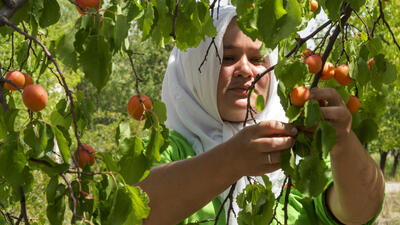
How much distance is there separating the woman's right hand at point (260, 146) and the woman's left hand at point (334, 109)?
0.09 metres

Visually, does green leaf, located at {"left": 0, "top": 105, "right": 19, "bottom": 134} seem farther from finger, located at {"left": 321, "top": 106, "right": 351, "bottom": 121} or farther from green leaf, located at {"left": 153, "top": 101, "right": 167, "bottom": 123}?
finger, located at {"left": 321, "top": 106, "right": 351, "bottom": 121}

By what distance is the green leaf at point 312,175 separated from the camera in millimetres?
1033

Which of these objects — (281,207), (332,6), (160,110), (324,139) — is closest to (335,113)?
(324,139)

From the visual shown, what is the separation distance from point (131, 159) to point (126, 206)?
10 cm

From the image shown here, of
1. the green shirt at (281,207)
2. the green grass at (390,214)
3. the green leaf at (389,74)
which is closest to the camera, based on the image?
the green leaf at (389,74)

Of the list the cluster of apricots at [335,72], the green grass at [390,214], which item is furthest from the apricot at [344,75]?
the green grass at [390,214]

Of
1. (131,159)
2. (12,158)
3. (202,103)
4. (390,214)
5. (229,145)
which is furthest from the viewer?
(390,214)

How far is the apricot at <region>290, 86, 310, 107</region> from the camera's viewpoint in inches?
41.1

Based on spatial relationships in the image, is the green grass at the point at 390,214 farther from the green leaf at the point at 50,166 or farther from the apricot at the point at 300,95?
the green leaf at the point at 50,166

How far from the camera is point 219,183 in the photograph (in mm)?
1343

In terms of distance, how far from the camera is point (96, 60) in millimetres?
885

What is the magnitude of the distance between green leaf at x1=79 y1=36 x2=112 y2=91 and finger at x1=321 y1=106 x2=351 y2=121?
473 mm

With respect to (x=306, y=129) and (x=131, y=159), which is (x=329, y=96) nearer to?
(x=306, y=129)

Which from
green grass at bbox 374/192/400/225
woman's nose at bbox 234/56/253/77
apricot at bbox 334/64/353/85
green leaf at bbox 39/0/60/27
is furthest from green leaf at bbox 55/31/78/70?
green grass at bbox 374/192/400/225
